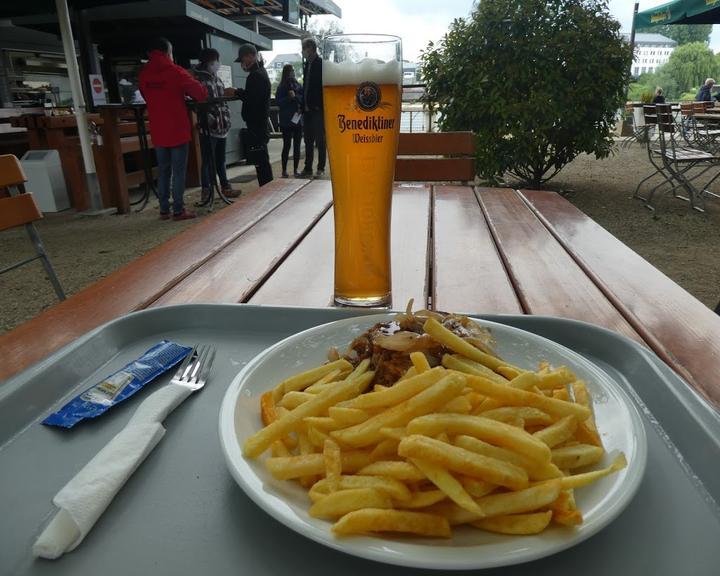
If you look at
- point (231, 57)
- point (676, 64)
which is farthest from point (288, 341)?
point (676, 64)

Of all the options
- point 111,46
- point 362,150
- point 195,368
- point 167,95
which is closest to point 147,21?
point 111,46

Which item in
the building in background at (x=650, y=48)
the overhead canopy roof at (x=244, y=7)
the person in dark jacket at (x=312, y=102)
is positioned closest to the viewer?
the person in dark jacket at (x=312, y=102)

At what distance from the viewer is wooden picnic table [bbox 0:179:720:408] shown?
108 cm

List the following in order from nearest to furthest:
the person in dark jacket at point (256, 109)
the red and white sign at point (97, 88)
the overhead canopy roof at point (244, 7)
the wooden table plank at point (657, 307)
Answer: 1. the wooden table plank at point (657, 307)
2. the person in dark jacket at point (256, 109)
3. the red and white sign at point (97, 88)
4. the overhead canopy roof at point (244, 7)

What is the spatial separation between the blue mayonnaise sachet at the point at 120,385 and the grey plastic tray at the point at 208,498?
0.5 inches

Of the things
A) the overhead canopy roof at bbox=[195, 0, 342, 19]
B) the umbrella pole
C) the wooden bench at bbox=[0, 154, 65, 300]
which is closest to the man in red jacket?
the umbrella pole

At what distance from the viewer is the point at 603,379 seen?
0.77 metres

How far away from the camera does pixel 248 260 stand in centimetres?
158

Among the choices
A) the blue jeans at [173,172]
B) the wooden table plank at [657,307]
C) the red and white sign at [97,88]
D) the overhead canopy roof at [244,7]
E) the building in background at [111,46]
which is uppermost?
the overhead canopy roof at [244,7]

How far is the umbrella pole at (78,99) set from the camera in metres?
6.12

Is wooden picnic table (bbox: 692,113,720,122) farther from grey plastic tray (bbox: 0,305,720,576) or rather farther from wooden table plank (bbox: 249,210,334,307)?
grey plastic tray (bbox: 0,305,720,576)

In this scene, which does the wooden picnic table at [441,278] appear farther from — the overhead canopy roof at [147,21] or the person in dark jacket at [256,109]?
the overhead canopy roof at [147,21]

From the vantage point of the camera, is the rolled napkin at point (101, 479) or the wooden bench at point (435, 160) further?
the wooden bench at point (435, 160)

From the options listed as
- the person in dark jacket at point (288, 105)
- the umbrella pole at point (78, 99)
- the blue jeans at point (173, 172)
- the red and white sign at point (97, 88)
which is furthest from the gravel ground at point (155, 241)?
the red and white sign at point (97, 88)
